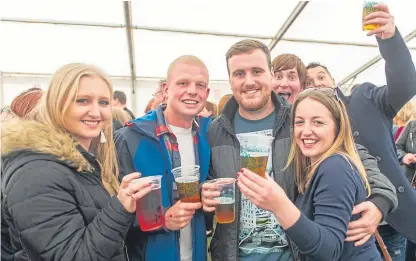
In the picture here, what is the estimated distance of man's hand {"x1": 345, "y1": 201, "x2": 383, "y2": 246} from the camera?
1.28m

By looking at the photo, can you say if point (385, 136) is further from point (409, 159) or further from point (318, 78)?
point (409, 159)

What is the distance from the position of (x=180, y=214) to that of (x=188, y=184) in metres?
0.15

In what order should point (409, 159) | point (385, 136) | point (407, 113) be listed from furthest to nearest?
1. point (407, 113)
2. point (409, 159)
3. point (385, 136)

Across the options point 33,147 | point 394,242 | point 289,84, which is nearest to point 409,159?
point 394,242

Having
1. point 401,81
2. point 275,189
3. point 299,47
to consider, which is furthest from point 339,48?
point 275,189

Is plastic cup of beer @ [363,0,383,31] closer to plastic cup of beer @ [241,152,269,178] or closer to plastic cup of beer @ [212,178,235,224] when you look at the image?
plastic cup of beer @ [241,152,269,178]

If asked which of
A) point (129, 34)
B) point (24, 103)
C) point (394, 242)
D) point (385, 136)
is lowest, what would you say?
point (394, 242)

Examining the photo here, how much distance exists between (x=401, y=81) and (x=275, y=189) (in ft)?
3.79

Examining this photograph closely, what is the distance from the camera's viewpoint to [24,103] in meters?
1.87

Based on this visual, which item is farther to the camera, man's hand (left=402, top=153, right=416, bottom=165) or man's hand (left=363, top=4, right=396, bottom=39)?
man's hand (left=402, top=153, right=416, bottom=165)

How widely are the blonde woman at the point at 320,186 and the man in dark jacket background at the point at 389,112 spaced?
0.49 meters

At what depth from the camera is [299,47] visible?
5984mm

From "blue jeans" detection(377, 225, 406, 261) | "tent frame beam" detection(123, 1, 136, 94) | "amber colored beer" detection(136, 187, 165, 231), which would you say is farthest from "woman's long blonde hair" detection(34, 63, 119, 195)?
"tent frame beam" detection(123, 1, 136, 94)

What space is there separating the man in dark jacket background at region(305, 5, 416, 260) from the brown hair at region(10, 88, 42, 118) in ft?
6.52
